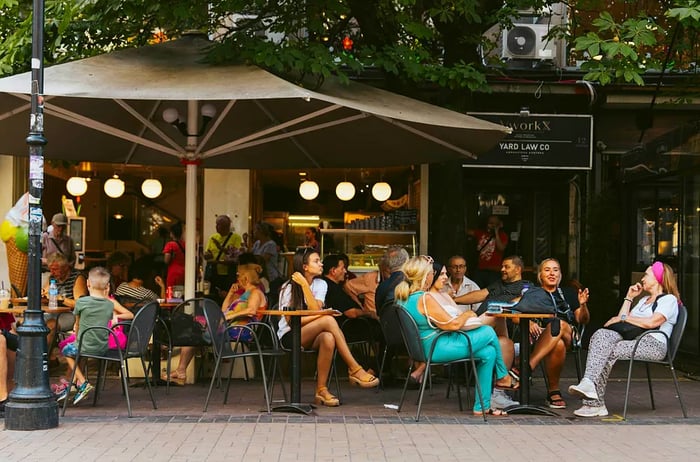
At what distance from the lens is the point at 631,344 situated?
26.7ft

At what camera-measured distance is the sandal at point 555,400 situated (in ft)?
28.3

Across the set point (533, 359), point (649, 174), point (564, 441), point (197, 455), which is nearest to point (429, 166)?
point (649, 174)

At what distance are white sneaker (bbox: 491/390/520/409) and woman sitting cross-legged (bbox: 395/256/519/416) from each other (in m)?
0.17

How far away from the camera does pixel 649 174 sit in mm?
12023

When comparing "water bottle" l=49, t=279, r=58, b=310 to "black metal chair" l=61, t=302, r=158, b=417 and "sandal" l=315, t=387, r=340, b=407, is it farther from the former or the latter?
"sandal" l=315, t=387, r=340, b=407

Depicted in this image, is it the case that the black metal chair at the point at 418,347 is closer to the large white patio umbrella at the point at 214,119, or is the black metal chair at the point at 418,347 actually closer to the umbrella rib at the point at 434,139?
the large white patio umbrella at the point at 214,119

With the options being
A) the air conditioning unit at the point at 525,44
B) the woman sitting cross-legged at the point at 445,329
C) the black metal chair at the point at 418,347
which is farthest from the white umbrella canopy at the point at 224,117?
the air conditioning unit at the point at 525,44

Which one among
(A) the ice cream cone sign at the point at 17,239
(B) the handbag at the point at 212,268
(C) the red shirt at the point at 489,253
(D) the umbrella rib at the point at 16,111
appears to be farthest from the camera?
(C) the red shirt at the point at 489,253

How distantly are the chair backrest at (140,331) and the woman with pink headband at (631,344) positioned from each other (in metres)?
3.66

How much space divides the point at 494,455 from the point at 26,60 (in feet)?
22.1

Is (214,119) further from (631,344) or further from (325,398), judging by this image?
(631,344)

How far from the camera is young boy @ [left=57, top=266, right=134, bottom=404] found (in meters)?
8.09

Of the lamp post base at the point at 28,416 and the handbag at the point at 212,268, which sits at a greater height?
the handbag at the point at 212,268

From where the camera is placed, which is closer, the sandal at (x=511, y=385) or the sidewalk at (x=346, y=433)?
the sidewalk at (x=346, y=433)
